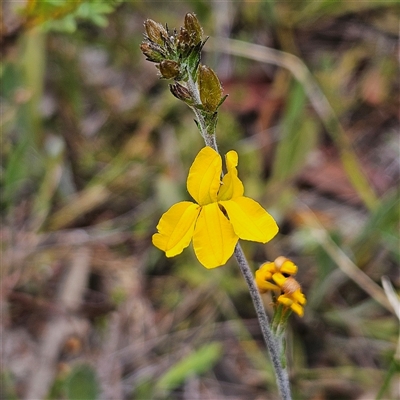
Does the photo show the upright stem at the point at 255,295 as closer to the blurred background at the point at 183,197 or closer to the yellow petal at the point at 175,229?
the yellow petal at the point at 175,229

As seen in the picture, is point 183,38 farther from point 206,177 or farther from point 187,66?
point 206,177

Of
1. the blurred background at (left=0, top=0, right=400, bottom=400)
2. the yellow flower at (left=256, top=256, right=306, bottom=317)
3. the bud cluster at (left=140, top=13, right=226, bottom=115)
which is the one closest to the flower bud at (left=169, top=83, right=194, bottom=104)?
the bud cluster at (left=140, top=13, right=226, bottom=115)

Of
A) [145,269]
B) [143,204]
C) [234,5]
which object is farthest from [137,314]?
[234,5]

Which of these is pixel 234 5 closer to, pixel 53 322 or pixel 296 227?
pixel 296 227

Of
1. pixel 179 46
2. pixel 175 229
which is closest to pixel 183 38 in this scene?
pixel 179 46

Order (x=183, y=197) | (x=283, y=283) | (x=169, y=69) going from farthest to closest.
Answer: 1. (x=183, y=197)
2. (x=283, y=283)
3. (x=169, y=69)

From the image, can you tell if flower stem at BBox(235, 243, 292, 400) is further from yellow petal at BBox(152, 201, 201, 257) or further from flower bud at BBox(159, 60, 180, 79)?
flower bud at BBox(159, 60, 180, 79)
